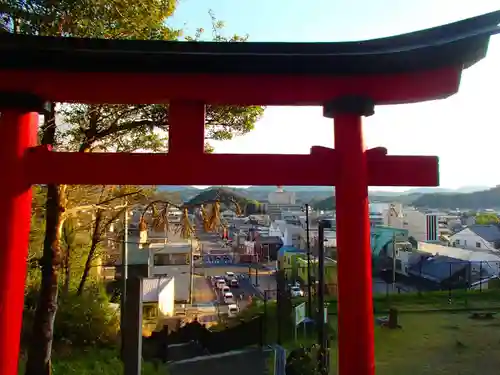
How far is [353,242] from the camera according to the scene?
2.75 meters

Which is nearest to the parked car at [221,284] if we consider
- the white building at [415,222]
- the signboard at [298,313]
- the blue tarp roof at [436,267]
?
the blue tarp roof at [436,267]

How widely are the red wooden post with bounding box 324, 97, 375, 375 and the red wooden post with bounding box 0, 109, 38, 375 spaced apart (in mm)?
2344

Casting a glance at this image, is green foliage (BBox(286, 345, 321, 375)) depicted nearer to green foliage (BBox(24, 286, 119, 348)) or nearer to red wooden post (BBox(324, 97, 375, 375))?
green foliage (BBox(24, 286, 119, 348))

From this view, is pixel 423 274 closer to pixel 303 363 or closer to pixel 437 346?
pixel 437 346

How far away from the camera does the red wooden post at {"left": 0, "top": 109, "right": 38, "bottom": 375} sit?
2.60 m

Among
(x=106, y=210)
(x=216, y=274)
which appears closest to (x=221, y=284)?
(x=216, y=274)

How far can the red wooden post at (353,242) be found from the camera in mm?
2707

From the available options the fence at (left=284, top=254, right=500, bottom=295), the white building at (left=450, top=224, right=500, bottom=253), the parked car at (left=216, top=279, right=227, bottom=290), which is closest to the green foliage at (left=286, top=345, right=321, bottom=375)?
the fence at (left=284, top=254, right=500, bottom=295)

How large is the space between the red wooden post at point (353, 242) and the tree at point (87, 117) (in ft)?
12.1

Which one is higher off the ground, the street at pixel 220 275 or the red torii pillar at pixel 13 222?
the red torii pillar at pixel 13 222

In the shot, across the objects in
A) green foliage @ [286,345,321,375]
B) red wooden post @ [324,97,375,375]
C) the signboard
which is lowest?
green foliage @ [286,345,321,375]

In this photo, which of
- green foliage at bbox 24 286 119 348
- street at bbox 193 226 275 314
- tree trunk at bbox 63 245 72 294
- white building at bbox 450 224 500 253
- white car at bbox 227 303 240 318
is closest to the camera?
green foliage at bbox 24 286 119 348

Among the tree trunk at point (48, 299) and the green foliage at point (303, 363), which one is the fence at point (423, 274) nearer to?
the green foliage at point (303, 363)

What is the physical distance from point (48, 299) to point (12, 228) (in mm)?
3358
